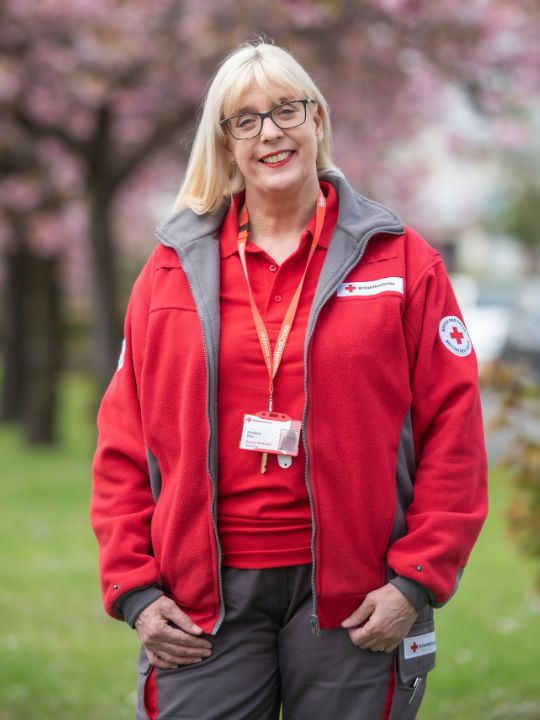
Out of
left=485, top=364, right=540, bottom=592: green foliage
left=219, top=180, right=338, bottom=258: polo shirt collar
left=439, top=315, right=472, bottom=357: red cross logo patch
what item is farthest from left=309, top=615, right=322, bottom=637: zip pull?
left=485, top=364, right=540, bottom=592: green foliage

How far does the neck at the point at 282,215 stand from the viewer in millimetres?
2854

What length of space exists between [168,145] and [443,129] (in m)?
4.57

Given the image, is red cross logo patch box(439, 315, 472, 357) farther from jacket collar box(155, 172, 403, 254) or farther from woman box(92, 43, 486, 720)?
jacket collar box(155, 172, 403, 254)

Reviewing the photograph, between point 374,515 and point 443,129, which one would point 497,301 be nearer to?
point 443,129

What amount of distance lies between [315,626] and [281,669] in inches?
5.9

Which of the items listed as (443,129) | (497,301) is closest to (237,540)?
(443,129)

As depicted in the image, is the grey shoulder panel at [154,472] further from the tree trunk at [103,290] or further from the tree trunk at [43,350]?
the tree trunk at [43,350]

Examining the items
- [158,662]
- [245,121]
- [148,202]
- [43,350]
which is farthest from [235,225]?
[148,202]

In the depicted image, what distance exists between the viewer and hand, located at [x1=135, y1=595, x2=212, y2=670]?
2.68 m

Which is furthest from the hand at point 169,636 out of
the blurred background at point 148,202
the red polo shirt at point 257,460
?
the blurred background at point 148,202

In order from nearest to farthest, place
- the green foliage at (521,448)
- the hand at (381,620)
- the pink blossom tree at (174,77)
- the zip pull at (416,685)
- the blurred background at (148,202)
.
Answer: the hand at (381,620) < the zip pull at (416,685) < the green foliage at (521,448) < the blurred background at (148,202) < the pink blossom tree at (174,77)

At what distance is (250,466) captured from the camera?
267 centimetres

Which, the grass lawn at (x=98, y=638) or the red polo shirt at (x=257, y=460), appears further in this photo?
the grass lawn at (x=98, y=638)

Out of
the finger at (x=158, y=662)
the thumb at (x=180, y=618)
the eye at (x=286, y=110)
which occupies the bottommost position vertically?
the finger at (x=158, y=662)
